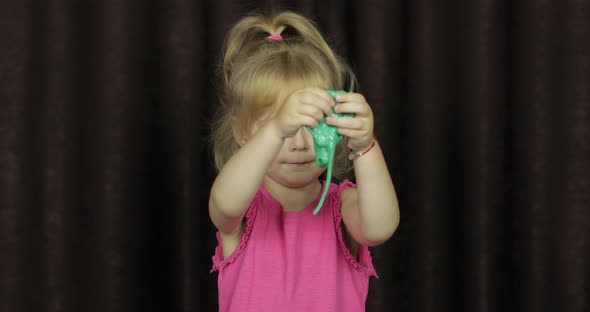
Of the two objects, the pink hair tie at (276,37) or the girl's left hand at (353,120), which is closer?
the girl's left hand at (353,120)

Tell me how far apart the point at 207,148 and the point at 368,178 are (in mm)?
793

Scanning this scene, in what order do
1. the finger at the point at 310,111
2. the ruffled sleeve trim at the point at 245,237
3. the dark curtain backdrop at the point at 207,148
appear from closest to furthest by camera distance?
the finger at the point at 310,111, the ruffled sleeve trim at the point at 245,237, the dark curtain backdrop at the point at 207,148

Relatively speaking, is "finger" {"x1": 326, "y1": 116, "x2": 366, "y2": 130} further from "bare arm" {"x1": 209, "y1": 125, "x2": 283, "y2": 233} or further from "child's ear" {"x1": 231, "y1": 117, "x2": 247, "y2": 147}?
"child's ear" {"x1": 231, "y1": 117, "x2": 247, "y2": 147}

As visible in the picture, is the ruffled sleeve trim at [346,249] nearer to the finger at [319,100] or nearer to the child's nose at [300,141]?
the child's nose at [300,141]

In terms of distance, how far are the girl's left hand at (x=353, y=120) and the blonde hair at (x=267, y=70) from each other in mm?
169

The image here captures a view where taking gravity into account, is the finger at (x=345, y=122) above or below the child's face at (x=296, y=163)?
above

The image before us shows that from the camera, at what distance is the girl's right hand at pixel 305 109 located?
34.8 inches

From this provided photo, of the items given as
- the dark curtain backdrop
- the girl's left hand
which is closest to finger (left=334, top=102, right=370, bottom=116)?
the girl's left hand

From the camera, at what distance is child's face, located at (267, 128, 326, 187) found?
103cm

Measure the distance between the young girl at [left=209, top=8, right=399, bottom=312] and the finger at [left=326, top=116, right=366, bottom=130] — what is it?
83 millimetres

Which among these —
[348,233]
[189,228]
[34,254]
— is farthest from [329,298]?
[34,254]

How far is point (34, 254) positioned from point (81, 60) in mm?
458

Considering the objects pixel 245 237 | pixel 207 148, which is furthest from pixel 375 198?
pixel 207 148

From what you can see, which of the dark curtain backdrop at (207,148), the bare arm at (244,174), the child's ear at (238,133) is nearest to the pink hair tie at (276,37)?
the child's ear at (238,133)
